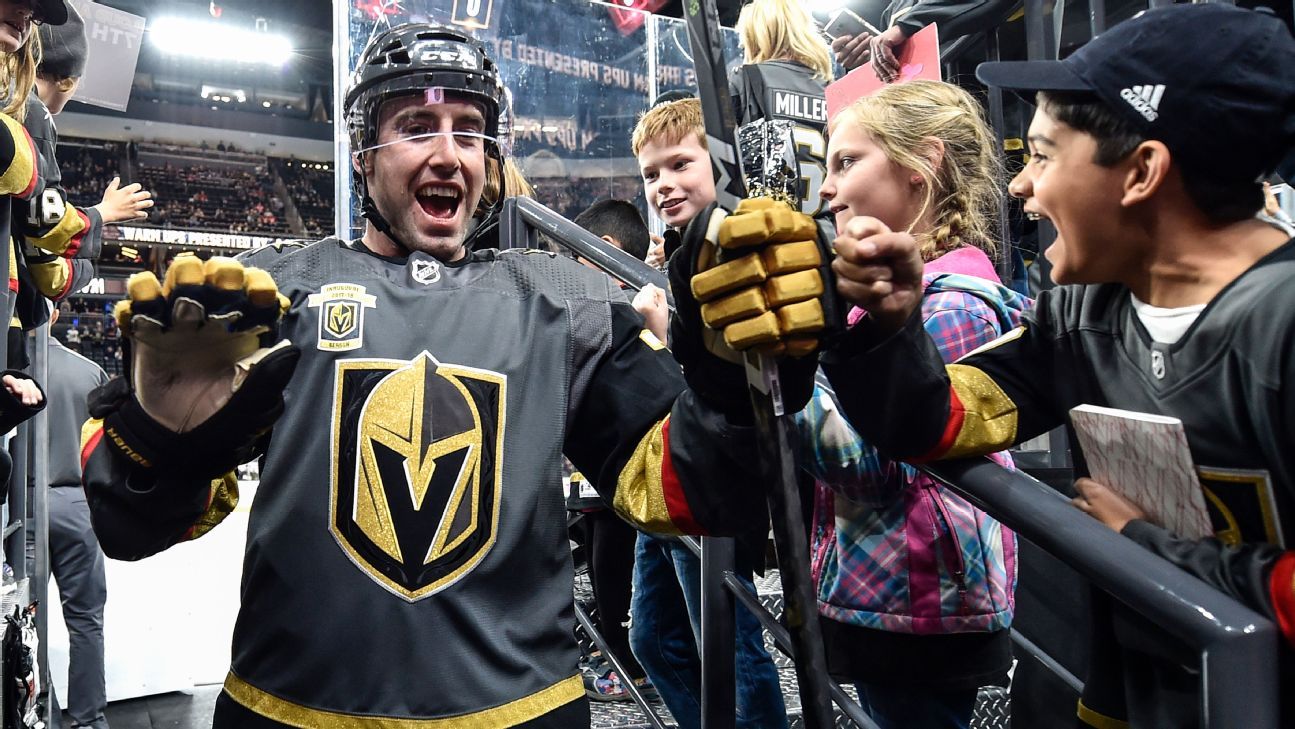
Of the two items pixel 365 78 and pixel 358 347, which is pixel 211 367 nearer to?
pixel 358 347

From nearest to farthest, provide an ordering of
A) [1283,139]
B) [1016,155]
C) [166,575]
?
[1283,139] < [1016,155] < [166,575]

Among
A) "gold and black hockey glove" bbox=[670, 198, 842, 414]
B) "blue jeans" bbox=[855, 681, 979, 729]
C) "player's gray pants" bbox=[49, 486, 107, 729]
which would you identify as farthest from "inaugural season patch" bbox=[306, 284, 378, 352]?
"player's gray pants" bbox=[49, 486, 107, 729]

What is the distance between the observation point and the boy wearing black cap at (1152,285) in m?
0.88

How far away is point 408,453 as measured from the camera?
1241mm

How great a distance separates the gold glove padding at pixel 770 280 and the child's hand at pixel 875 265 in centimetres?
3

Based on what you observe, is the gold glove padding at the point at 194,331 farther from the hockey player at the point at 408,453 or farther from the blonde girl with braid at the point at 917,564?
the blonde girl with braid at the point at 917,564

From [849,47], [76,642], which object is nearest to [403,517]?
[849,47]

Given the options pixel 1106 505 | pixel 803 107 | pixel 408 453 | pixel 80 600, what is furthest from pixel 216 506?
pixel 80 600

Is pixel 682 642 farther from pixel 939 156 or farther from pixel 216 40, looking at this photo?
pixel 216 40

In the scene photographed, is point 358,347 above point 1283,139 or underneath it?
underneath

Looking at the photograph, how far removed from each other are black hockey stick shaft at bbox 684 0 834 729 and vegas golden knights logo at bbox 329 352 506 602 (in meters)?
0.43

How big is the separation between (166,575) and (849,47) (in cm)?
341

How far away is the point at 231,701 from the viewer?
1.21 m

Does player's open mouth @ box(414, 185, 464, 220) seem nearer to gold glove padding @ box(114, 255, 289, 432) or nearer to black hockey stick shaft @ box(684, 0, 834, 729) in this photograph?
gold glove padding @ box(114, 255, 289, 432)
